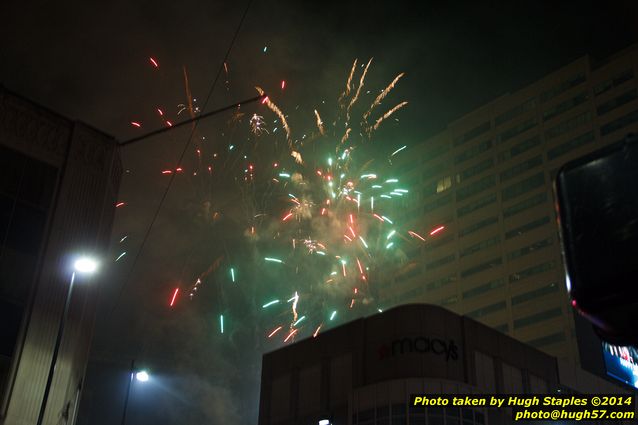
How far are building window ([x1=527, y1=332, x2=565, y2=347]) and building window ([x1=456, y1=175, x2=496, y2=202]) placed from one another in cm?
3080

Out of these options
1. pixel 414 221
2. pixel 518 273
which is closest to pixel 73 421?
pixel 518 273

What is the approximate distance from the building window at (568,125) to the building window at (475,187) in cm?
1247

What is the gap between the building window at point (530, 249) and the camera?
114 metres

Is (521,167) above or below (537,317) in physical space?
above

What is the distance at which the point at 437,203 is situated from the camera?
5384 inches

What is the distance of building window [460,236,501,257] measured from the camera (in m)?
123

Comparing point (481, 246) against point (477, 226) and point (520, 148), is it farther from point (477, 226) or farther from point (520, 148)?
point (520, 148)

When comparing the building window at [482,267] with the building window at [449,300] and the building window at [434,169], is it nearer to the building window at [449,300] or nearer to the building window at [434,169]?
the building window at [449,300]

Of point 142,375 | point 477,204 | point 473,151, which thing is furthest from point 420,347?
point 473,151

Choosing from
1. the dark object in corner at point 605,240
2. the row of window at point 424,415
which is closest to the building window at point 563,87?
the row of window at point 424,415

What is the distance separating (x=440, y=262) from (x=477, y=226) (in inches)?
393

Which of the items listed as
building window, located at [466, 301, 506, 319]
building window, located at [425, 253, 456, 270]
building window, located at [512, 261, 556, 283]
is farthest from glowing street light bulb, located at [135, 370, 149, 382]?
building window, located at [425, 253, 456, 270]

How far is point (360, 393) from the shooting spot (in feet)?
154

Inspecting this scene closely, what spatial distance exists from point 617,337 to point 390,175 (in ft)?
501
